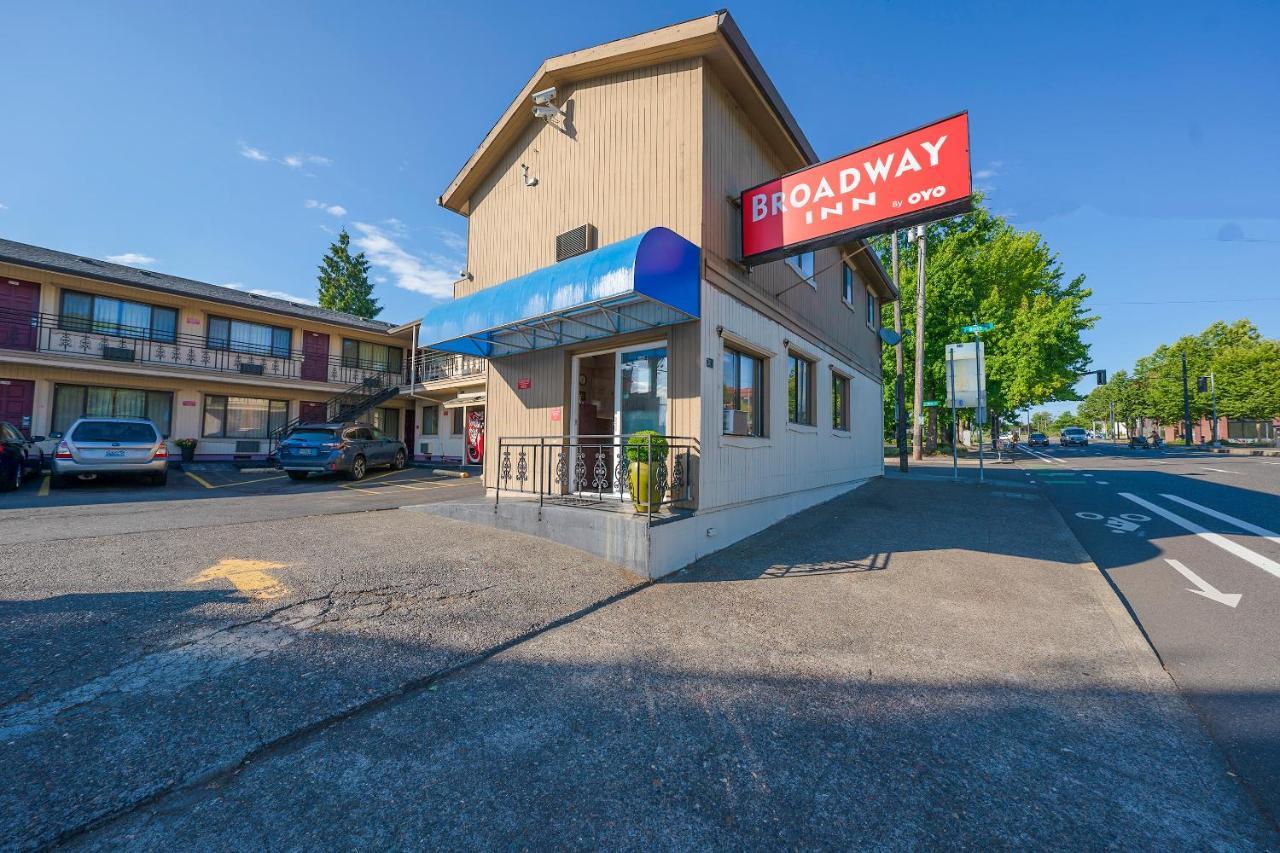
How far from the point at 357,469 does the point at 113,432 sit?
551 cm

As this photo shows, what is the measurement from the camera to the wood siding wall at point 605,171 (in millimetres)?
6871

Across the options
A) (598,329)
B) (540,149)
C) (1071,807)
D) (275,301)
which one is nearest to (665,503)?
(598,329)

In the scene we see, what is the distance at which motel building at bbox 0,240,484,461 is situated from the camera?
16.4 meters

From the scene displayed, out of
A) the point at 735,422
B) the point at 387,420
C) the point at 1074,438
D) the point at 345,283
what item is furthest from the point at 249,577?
the point at 1074,438

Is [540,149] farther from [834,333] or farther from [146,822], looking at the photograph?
[146,822]

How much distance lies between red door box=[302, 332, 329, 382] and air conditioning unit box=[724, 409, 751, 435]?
22.4m

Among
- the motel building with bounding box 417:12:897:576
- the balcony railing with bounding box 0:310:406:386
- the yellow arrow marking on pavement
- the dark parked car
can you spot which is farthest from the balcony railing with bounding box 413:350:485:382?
the yellow arrow marking on pavement

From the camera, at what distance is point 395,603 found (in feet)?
14.5

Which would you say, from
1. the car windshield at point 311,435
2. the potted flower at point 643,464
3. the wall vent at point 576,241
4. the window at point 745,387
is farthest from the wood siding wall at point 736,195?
the car windshield at point 311,435

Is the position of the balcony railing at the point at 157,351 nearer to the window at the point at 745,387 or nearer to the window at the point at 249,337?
the window at the point at 249,337

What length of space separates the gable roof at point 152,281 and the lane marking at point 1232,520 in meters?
28.7

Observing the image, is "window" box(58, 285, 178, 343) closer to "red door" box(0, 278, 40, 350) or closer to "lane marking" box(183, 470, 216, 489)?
"red door" box(0, 278, 40, 350)

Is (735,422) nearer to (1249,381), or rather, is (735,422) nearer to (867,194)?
(867,194)

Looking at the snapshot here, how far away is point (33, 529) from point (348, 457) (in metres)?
8.51
